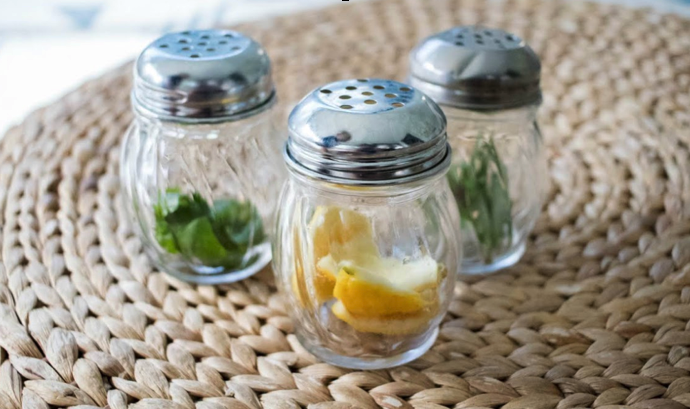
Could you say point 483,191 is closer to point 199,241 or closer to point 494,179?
point 494,179

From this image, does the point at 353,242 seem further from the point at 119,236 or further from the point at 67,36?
the point at 67,36

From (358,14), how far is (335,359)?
64 centimetres

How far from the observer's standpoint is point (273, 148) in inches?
25.9

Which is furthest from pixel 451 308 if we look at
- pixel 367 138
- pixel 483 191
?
pixel 367 138

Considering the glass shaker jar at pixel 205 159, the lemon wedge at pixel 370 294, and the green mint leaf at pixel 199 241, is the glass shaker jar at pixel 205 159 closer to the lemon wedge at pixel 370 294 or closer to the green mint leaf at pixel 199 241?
the green mint leaf at pixel 199 241

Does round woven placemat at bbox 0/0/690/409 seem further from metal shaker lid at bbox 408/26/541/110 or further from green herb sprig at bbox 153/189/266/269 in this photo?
metal shaker lid at bbox 408/26/541/110

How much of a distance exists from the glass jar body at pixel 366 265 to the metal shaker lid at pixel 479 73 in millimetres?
83

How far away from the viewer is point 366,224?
1.75ft

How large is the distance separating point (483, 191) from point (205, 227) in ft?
0.75

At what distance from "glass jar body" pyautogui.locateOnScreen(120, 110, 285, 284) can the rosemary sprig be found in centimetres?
15

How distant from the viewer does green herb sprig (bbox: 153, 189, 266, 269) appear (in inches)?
25.0

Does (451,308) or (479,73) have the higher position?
(479,73)

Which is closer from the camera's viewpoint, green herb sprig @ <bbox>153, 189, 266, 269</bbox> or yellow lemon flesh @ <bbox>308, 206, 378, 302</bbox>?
yellow lemon flesh @ <bbox>308, 206, 378, 302</bbox>

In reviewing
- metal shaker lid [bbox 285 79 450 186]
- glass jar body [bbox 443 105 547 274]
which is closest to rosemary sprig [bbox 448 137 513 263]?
glass jar body [bbox 443 105 547 274]
